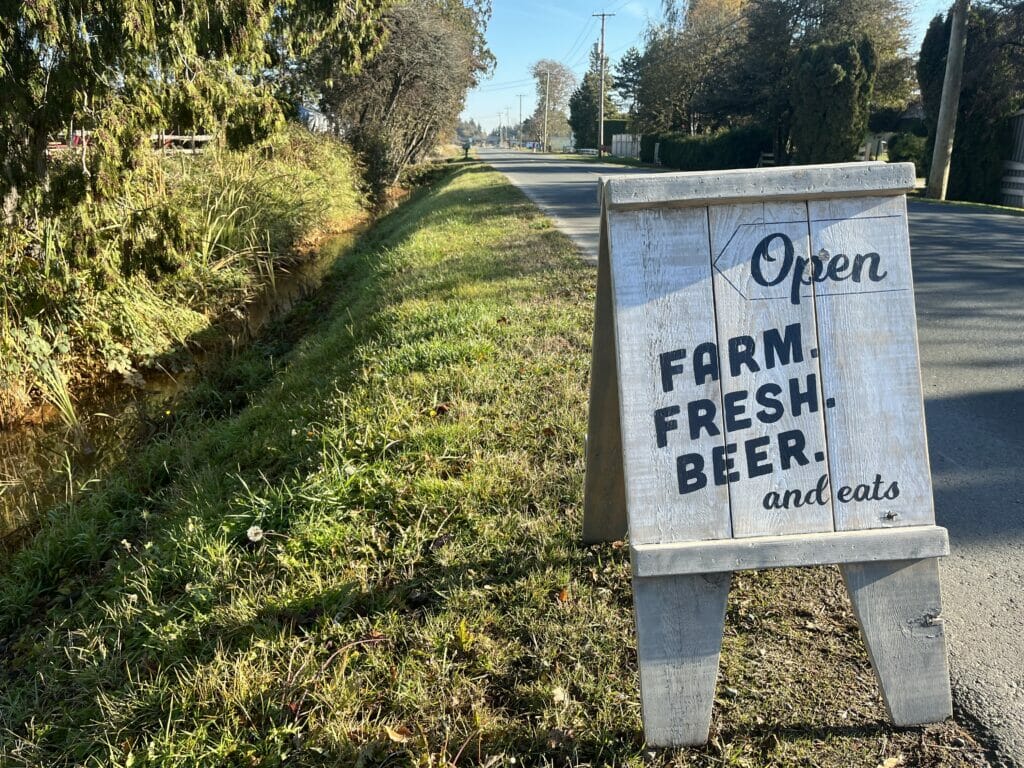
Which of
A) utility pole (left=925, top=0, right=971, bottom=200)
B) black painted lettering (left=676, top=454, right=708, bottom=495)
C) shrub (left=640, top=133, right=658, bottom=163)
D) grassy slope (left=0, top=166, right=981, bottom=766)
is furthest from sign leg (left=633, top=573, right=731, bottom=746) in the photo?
shrub (left=640, top=133, right=658, bottom=163)

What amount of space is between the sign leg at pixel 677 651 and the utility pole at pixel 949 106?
19.2 m

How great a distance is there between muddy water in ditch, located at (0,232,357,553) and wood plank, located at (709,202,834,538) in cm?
437

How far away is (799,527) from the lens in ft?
6.44

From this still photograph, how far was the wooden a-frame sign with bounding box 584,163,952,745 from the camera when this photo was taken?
1.94m

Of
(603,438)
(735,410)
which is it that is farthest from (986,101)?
(735,410)

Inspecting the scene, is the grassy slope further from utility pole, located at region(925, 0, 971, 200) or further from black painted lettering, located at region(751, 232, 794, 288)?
utility pole, located at region(925, 0, 971, 200)

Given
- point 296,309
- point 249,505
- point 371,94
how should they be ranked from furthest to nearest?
1. point 371,94
2. point 296,309
3. point 249,505

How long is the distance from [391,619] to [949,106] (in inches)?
783

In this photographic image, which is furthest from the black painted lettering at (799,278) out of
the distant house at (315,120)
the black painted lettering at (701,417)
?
the distant house at (315,120)

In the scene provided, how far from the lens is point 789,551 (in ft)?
6.31

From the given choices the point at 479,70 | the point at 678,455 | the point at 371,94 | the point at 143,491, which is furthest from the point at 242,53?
the point at 479,70

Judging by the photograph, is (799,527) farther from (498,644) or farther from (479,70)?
(479,70)

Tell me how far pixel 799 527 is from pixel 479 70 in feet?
116

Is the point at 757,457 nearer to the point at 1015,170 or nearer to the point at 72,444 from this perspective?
the point at 72,444
